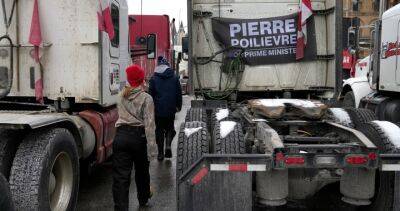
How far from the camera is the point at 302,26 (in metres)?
7.85

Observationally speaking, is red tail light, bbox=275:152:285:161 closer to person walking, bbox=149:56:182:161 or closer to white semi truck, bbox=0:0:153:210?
white semi truck, bbox=0:0:153:210

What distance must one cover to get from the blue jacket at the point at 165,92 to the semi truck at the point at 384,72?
3.69 meters

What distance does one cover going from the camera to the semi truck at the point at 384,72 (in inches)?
335

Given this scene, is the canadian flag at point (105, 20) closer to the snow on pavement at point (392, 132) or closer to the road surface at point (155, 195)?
the road surface at point (155, 195)

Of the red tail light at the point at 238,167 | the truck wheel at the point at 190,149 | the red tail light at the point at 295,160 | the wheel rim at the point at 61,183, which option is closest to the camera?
the red tail light at the point at 295,160

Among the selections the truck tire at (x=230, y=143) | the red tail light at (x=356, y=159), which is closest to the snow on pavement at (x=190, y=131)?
the truck tire at (x=230, y=143)

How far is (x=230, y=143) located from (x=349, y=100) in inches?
270

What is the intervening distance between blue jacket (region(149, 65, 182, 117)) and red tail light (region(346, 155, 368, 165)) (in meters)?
4.53

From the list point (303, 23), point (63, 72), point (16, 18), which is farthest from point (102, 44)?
point (303, 23)

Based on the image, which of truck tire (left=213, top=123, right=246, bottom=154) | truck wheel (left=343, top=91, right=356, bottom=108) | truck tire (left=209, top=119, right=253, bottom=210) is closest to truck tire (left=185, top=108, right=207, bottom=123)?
truck tire (left=213, top=123, right=246, bottom=154)

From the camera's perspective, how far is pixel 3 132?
4.43 m

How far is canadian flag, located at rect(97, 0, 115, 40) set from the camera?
19.5 ft

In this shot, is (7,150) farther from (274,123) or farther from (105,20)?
(274,123)

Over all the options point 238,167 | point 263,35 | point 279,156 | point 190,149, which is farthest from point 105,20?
point 279,156
